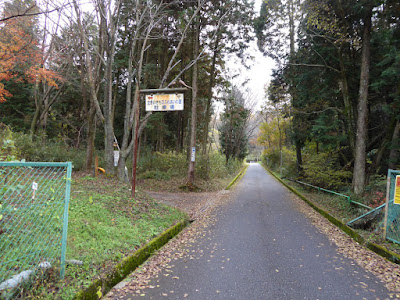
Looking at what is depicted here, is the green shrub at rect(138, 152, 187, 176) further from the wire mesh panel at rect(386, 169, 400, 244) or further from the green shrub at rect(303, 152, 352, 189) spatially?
the wire mesh panel at rect(386, 169, 400, 244)

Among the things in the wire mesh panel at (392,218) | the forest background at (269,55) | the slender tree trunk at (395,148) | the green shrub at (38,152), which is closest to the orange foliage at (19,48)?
the forest background at (269,55)

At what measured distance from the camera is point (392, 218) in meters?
5.24

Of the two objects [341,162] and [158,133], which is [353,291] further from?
[158,133]

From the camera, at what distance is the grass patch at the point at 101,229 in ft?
10.3

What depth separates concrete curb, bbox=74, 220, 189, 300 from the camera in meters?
3.17

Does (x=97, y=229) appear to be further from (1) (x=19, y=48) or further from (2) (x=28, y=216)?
(1) (x=19, y=48)

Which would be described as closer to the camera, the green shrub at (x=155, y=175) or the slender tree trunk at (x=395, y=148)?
the slender tree trunk at (x=395, y=148)

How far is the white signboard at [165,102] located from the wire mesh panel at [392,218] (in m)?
5.30

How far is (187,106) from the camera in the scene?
2058cm

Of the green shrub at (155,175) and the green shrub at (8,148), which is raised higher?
the green shrub at (8,148)

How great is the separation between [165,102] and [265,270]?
5.21 metres

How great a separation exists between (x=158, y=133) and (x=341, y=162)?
12933mm

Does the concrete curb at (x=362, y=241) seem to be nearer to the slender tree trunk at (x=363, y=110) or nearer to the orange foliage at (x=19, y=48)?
the slender tree trunk at (x=363, y=110)

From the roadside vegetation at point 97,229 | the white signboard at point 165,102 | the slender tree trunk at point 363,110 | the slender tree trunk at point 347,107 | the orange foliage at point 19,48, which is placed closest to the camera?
the roadside vegetation at point 97,229
